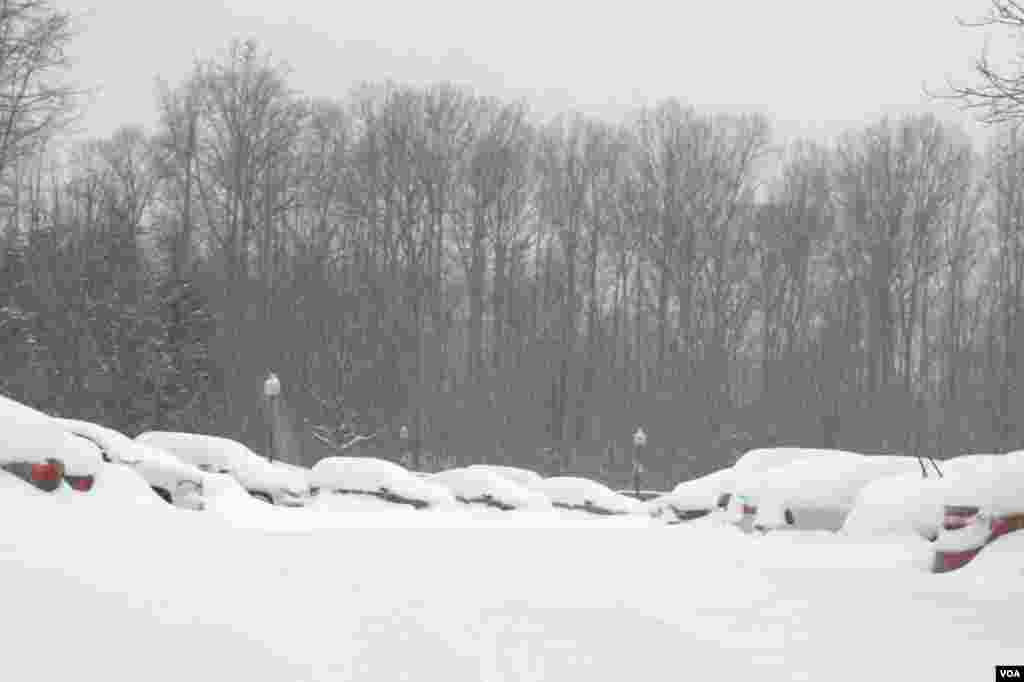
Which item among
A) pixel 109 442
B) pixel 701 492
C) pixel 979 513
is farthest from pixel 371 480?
pixel 979 513

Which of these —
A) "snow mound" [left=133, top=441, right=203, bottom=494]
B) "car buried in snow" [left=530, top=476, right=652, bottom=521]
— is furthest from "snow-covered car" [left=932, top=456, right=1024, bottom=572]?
"car buried in snow" [left=530, top=476, right=652, bottom=521]

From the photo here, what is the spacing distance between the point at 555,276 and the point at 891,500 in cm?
3999

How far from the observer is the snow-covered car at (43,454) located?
752 centimetres

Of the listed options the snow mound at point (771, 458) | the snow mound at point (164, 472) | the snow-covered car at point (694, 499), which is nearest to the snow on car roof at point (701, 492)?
the snow-covered car at point (694, 499)

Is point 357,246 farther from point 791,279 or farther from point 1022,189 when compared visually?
point 1022,189

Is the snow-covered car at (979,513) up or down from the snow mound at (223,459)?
up

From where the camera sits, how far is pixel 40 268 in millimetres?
39125

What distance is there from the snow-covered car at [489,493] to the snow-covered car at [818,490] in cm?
1090

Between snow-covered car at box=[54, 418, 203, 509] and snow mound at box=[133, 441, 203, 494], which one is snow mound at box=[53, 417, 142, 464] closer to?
snow-covered car at box=[54, 418, 203, 509]

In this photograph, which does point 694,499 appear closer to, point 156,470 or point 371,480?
point 371,480

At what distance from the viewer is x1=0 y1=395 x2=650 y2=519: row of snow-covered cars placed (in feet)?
25.5

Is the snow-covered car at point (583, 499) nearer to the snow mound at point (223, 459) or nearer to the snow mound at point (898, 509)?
the snow mound at point (223, 459)

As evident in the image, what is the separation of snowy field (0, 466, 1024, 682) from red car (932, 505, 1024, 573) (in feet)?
0.49

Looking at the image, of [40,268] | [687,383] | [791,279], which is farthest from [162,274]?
[791,279]
